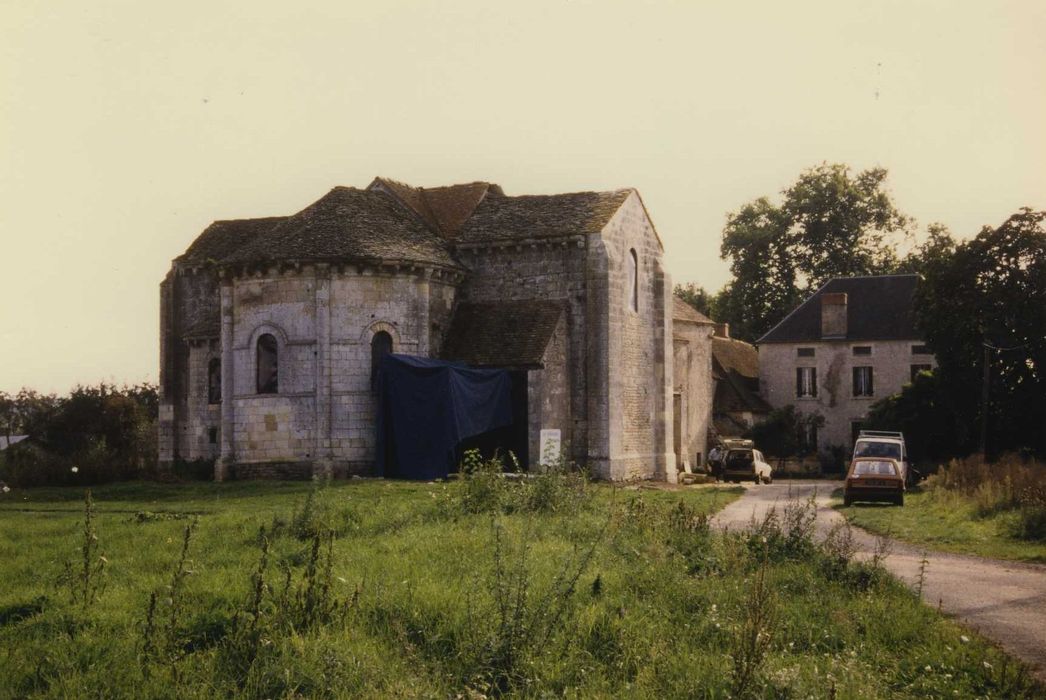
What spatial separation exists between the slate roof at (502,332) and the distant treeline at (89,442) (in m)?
10.3

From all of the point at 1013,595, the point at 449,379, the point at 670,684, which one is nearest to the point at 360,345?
the point at 449,379

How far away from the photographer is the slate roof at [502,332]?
107 feet

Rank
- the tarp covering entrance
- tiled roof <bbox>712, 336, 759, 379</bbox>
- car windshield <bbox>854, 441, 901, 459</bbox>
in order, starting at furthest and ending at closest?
1. tiled roof <bbox>712, 336, 759, 379</bbox>
2. car windshield <bbox>854, 441, 901, 459</bbox>
3. the tarp covering entrance

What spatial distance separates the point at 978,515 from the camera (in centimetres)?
2158

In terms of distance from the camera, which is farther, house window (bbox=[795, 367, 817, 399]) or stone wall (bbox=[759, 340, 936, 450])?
house window (bbox=[795, 367, 817, 399])

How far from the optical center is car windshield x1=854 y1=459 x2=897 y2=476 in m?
27.2

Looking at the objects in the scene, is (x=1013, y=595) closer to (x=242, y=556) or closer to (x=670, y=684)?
(x=670, y=684)

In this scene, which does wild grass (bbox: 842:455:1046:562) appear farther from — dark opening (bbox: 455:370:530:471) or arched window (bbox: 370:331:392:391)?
arched window (bbox: 370:331:392:391)

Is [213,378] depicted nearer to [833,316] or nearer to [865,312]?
[833,316]

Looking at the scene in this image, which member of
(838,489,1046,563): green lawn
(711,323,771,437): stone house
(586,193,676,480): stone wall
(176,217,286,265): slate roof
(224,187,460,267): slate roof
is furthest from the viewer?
(711,323,771,437): stone house

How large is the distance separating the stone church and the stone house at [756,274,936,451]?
1878 centimetres

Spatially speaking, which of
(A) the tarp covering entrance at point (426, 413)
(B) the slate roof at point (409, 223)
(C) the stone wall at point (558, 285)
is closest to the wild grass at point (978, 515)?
(C) the stone wall at point (558, 285)

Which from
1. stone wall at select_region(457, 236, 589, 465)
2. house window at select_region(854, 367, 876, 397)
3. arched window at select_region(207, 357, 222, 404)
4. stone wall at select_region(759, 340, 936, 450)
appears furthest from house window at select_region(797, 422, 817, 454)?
arched window at select_region(207, 357, 222, 404)

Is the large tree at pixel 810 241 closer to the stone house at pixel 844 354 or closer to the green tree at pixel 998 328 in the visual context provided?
the stone house at pixel 844 354
